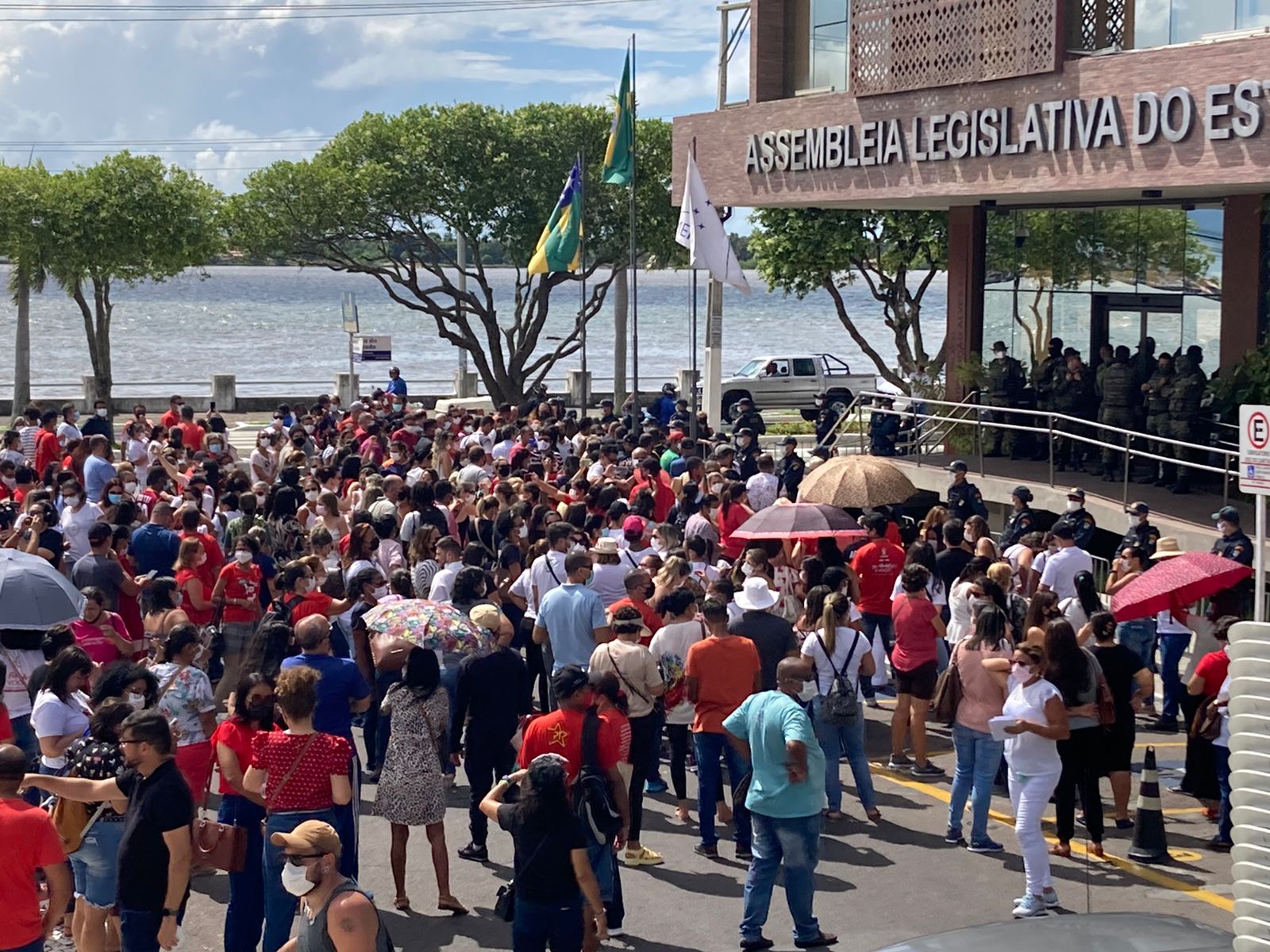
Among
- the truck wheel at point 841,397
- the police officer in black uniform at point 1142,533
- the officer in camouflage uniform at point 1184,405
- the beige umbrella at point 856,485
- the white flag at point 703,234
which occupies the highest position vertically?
the white flag at point 703,234

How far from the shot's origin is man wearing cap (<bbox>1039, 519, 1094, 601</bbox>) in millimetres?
12453

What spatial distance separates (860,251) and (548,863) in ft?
80.1

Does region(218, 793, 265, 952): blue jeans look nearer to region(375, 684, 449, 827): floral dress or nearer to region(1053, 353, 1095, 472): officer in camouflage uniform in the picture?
region(375, 684, 449, 827): floral dress

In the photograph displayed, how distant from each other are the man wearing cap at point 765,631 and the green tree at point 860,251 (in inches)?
742

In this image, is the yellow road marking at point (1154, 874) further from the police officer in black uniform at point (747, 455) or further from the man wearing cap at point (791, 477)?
the police officer in black uniform at point (747, 455)

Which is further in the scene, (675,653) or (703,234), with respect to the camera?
(703,234)

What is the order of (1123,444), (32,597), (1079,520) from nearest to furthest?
(32,597) < (1079,520) < (1123,444)

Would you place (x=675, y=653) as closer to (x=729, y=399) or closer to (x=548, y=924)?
(x=548, y=924)

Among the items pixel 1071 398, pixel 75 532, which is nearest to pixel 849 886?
pixel 75 532

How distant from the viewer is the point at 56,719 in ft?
26.6

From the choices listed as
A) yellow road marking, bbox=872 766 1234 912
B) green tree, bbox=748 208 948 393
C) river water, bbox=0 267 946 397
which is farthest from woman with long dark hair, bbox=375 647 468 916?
river water, bbox=0 267 946 397

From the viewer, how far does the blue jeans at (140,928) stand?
698cm

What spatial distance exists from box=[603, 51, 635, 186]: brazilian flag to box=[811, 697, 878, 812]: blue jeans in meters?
15.4

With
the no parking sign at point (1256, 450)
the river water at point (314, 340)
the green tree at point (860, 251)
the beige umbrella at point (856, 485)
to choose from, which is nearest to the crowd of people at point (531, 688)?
the beige umbrella at point (856, 485)
